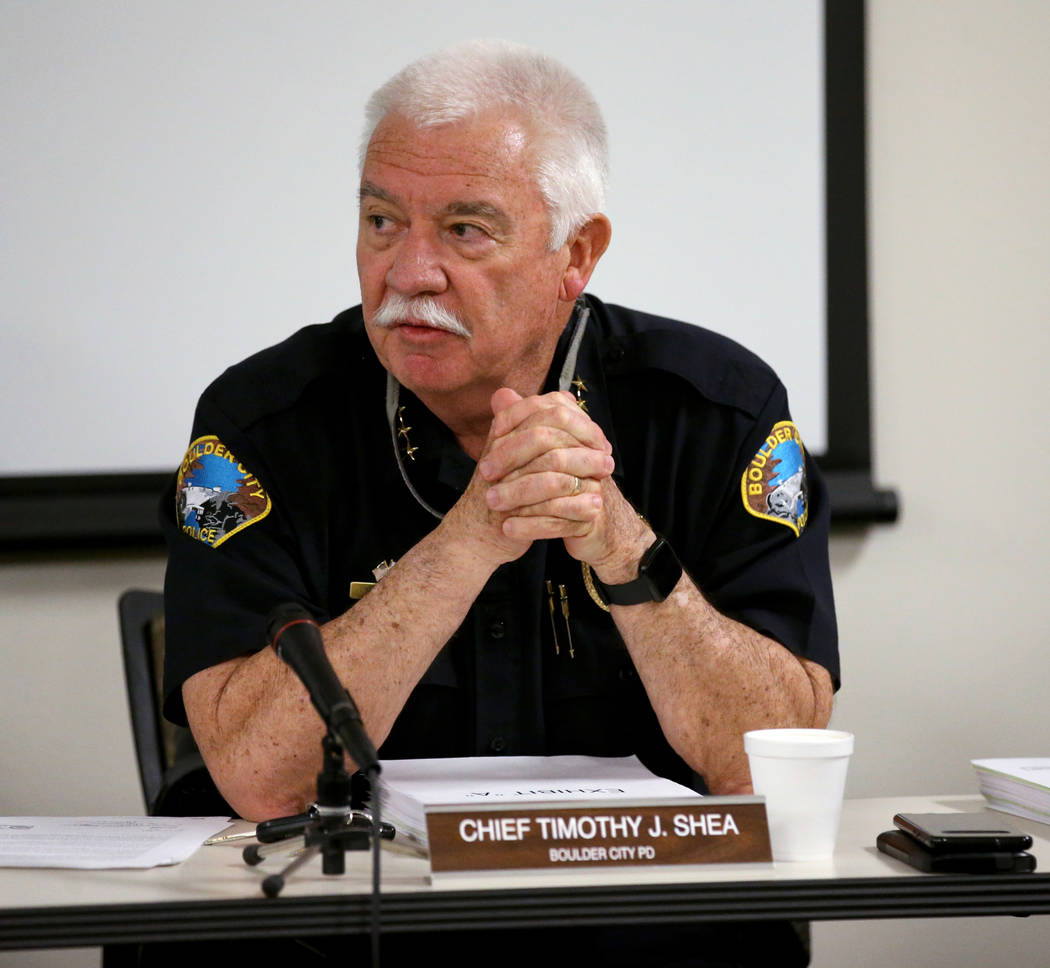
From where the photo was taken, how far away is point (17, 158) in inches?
96.7

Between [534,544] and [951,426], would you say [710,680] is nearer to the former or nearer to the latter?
[534,544]

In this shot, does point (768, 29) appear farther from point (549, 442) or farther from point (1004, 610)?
point (549, 442)

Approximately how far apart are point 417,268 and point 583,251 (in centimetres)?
29

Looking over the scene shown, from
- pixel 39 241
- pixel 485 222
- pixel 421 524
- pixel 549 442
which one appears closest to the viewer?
pixel 549 442

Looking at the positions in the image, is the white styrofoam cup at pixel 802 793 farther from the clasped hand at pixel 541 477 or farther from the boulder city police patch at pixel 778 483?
the boulder city police patch at pixel 778 483

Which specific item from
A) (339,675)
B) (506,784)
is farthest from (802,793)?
(339,675)

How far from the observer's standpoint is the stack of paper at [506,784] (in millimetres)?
1099

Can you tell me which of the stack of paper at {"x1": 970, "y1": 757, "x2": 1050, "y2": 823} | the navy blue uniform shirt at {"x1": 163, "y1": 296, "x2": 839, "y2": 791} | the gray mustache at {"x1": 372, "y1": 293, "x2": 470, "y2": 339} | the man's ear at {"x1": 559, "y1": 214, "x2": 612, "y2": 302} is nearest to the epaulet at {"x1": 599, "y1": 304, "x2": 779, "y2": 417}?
the navy blue uniform shirt at {"x1": 163, "y1": 296, "x2": 839, "y2": 791}

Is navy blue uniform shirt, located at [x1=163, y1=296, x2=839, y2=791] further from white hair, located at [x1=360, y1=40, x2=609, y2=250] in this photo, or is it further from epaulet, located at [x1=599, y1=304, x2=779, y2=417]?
white hair, located at [x1=360, y1=40, x2=609, y2=250]

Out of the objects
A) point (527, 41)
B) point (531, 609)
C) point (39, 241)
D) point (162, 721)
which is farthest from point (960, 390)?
point (39, 241)

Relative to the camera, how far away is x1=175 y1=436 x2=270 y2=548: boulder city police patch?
5.12ft

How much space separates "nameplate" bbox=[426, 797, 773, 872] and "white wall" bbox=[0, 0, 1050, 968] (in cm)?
161

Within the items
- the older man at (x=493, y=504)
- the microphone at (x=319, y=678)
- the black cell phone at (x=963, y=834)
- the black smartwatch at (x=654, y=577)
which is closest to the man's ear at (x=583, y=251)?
the older man at (x=493, y=504)

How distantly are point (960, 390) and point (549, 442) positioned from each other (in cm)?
147
